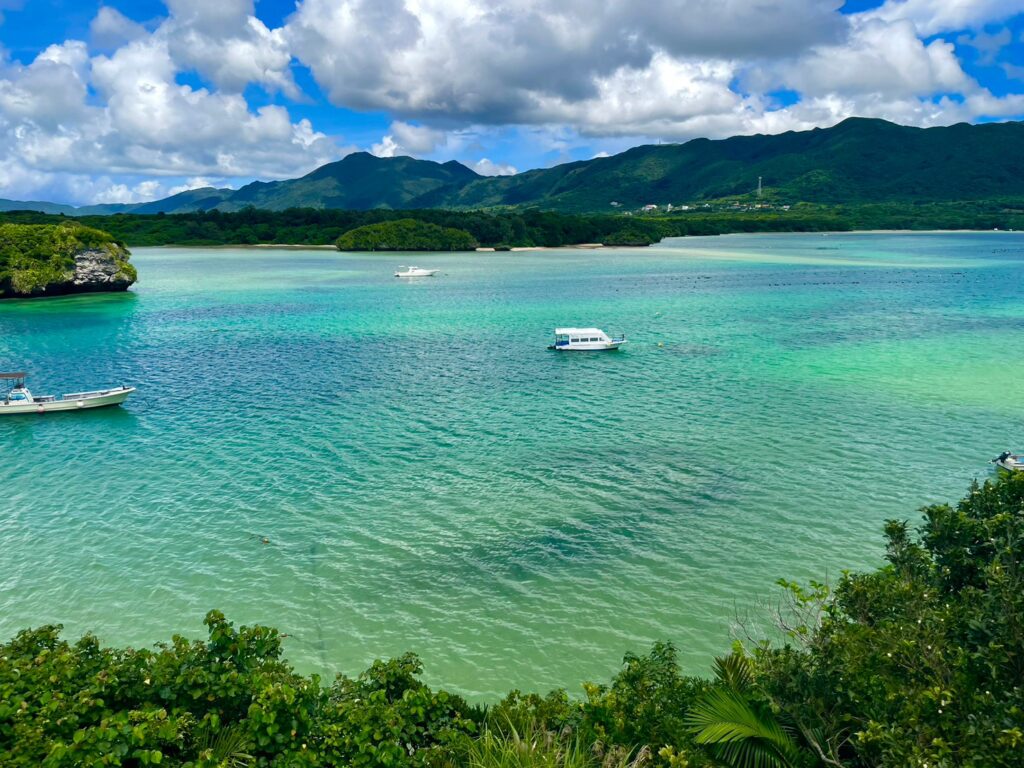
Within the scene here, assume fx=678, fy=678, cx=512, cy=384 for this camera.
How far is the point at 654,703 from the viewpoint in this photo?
11.5m

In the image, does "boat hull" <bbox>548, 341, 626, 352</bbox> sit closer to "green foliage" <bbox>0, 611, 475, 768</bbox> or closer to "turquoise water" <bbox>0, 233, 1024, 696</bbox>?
"turquoise water" <bbox>0, 233, 1024, 696</bbox>

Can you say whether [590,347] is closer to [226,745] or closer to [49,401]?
[49,401]

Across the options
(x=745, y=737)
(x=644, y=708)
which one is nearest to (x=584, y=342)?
(x=644, y=708)

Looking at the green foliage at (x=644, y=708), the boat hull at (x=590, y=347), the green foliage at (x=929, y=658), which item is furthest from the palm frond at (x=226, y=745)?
the boat hull at (x=590, y=347)

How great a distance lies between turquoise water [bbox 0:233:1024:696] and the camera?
20359 millimetres

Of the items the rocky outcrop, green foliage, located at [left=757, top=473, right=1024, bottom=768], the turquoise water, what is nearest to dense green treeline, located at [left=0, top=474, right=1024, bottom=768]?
green foliage, located at [left=757, top=473, right=1024, bottom=768]

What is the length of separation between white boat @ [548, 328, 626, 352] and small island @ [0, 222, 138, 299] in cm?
8180

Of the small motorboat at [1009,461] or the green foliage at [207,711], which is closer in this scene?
the green foliage at [207,711]

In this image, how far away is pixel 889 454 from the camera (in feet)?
106

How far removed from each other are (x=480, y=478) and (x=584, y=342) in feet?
102

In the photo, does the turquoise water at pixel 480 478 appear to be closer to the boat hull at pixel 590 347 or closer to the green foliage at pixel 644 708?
the boat hull at pixel 590 347

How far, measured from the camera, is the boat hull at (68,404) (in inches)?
1613

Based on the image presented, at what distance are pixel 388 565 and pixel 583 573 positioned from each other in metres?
6.62

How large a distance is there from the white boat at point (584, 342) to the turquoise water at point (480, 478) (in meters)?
1.55
